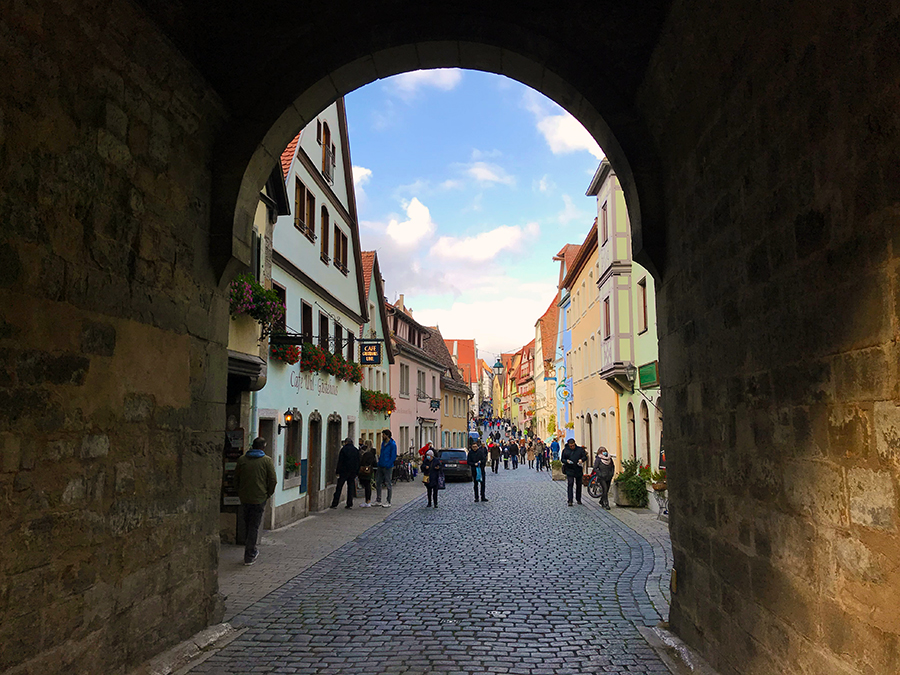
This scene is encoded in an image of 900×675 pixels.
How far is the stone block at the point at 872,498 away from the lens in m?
2.71

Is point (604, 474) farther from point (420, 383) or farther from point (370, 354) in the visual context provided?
point (420, 383)

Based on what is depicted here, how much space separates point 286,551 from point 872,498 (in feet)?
27.3

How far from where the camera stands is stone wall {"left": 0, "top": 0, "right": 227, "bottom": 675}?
3646mm

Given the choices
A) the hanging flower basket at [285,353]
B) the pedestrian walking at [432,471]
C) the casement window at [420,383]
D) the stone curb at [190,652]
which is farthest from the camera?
the casement window at [420,383]

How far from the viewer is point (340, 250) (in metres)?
18.4

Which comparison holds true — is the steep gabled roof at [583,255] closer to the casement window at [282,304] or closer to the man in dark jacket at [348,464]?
the man in dark jacket at [348,464]

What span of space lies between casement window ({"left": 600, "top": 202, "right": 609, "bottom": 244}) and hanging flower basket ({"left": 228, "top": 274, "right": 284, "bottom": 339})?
11247 mm

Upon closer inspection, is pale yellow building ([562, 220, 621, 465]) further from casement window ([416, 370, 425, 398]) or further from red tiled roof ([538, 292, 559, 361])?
red tiled roof ([538, 292, 559, 361])

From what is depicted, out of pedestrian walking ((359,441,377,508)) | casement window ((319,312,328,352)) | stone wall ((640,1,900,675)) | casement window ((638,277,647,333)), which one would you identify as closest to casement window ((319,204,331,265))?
casement window ((319,312,328,352))

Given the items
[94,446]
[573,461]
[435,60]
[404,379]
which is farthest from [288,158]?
[404,379]

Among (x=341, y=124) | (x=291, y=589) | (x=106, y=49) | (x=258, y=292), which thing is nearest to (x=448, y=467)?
(x=341, y=124)

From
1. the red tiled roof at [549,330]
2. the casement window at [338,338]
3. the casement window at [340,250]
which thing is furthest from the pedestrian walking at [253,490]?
the red tiled roof at [549,330]

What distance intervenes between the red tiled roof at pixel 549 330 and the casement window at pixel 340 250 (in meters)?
33.5

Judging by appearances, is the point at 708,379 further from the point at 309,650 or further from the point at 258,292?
the point at 258,292
